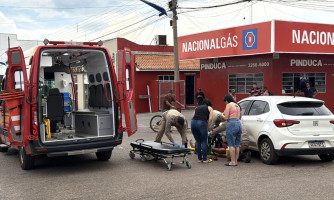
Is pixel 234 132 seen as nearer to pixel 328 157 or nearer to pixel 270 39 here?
pixel 328 157

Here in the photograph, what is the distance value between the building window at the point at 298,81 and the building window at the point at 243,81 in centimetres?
111

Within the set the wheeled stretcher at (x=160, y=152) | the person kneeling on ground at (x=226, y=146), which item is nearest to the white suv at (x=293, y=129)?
the person kneeling on ground at (x=226, y=146)

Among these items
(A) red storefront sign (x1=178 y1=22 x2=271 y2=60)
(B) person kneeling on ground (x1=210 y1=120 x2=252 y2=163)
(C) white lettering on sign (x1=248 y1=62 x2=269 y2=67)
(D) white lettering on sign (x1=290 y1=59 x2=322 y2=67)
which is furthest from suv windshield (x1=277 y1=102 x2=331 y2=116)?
(D) white lettering on sign (x1=290 y1=59 x2=322 y2=67)

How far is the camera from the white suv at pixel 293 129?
8.81 meters

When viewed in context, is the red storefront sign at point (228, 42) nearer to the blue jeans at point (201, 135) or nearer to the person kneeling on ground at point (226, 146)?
the person kneeling on ground at point (226, 146)

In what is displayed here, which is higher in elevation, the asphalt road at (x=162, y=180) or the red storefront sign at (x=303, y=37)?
the red storefront sign at (x=303, y=37)

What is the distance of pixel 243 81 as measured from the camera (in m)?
19.7

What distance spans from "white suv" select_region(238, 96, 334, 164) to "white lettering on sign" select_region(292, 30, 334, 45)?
8.09m

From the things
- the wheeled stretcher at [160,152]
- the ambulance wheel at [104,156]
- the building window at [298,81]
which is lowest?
the ambulance wheel at [104,156]

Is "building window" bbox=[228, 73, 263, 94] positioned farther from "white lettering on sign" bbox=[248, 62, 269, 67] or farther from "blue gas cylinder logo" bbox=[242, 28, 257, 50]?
"blue gas cylinder logo" bbox=[242, 28, 257, 50]

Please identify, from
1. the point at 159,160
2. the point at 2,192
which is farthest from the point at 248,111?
the point at 2,192

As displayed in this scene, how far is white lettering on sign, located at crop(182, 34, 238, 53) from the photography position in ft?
61.0

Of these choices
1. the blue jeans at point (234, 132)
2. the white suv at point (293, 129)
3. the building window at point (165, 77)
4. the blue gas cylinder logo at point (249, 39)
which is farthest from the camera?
the building window at point (165, 77)

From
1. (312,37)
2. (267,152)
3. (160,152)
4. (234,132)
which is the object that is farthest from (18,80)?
(312,37)
